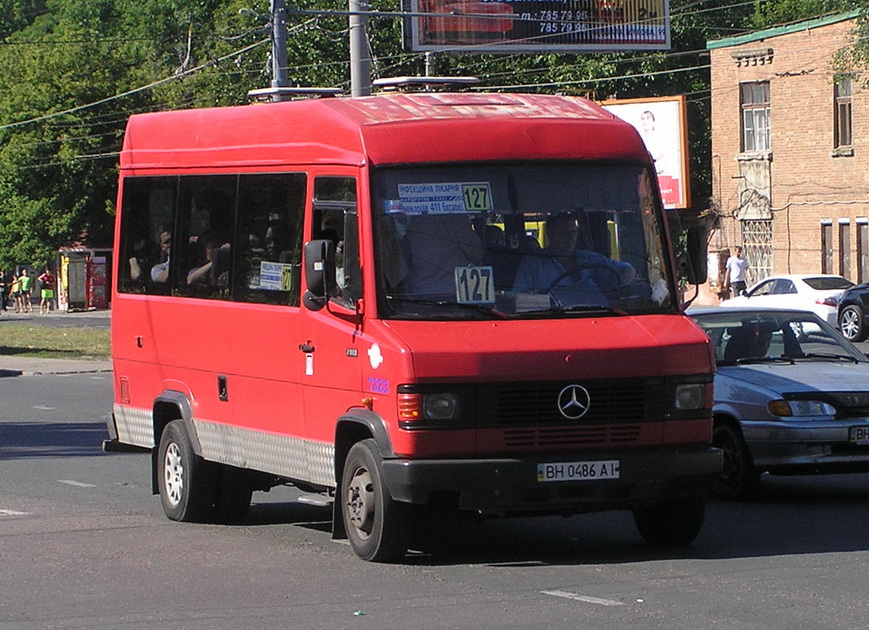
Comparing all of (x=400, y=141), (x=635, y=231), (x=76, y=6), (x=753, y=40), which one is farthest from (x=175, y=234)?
(x=76, y=6)

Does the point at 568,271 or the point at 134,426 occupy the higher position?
the point at 568,271

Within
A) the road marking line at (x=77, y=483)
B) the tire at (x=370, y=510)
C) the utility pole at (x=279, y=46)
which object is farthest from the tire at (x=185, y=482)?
the utility pole at (x=279, y=46)

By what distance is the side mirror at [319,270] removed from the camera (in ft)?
29.8

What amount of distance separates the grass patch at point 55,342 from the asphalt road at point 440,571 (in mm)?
23348

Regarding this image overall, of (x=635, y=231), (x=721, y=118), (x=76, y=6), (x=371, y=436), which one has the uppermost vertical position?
(x=76, y=6)

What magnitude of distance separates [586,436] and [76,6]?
88508 mm

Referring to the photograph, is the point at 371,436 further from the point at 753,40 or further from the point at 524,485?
the point at 753,40

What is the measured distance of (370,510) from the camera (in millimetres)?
9188

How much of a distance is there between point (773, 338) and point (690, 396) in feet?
11.9

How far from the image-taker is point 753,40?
45.0 m

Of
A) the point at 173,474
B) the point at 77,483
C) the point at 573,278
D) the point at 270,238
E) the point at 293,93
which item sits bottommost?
the point at 77,483

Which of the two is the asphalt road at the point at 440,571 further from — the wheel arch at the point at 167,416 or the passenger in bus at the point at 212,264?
the passenger in bus at the point at 212,264

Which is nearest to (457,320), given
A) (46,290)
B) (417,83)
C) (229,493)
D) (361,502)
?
(361,502)

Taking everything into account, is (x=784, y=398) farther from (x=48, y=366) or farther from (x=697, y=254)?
(x=48, y=366)
